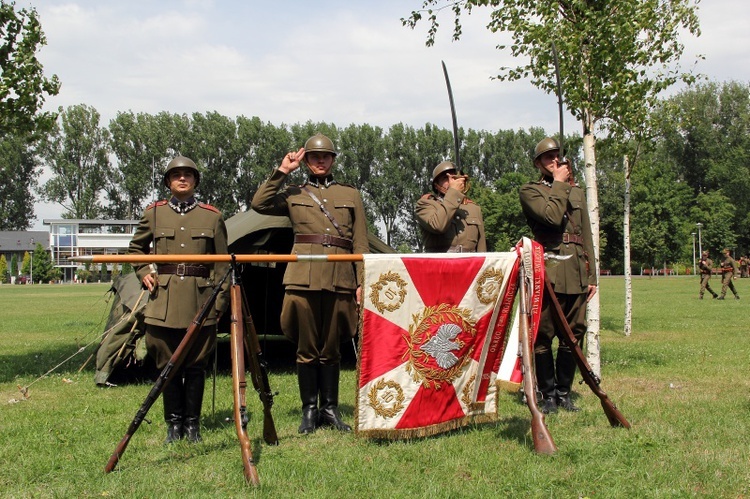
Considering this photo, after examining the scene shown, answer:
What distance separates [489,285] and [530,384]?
0.74m

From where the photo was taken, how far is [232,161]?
2219 inches

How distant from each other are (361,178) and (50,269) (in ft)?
115

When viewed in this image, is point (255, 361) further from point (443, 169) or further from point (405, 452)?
point (443, 169)

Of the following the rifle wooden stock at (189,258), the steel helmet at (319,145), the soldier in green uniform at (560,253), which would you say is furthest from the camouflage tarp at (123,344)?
the soldier in green uniform at (560,253)

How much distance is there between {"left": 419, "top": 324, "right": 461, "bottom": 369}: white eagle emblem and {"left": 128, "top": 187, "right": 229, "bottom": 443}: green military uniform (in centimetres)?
152

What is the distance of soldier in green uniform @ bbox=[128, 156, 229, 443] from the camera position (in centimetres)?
483

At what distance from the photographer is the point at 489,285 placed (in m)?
4.84

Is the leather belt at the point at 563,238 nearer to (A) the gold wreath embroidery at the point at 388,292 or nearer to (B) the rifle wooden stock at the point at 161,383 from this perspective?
(A) the gold wreath embroidery at the point at 388,292

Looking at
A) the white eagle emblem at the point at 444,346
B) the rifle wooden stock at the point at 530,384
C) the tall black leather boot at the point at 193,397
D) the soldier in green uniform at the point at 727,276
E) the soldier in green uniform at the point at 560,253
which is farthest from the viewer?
the soldier in green uniform at the point at 727,276

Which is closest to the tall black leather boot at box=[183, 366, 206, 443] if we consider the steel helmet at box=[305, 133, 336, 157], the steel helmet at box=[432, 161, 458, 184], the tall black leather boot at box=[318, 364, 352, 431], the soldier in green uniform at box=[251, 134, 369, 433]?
the soldier in green uniform at box=[251, 134, 369, 433]

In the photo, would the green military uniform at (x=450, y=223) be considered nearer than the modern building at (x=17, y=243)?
Yes

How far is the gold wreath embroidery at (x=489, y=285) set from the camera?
4.82 m

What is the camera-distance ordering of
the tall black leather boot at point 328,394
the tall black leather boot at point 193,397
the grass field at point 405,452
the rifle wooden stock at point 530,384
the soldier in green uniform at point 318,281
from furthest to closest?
the tall black leather boot at point 328,394, the soldier in green uniform at point 318,281, the tall black leather boot at point 193,397, the rifle wooden stock at point 530,384, the grass field at point 405,452

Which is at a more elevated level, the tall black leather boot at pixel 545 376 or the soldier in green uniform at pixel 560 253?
the soldier in green uniform at pixel 560 253
